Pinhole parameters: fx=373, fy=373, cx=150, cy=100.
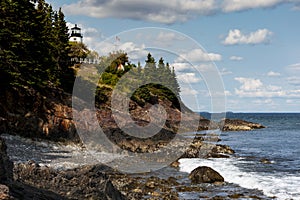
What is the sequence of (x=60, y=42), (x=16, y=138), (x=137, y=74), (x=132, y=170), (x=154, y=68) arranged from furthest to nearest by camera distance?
(x=154, y=68) < (x=137, y=74) < (x=60, y=42) < (x=16, y=138) < (x=132, y=170)

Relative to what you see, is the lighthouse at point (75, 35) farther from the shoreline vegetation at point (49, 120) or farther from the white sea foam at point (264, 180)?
the white sea foam at point (264, 180)

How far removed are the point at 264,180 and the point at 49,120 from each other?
958 inches

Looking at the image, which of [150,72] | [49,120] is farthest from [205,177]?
[150,72]

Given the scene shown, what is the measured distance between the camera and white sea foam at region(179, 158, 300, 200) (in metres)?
23.5

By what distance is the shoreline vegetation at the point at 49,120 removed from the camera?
13.6m

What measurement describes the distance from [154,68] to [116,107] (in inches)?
1387

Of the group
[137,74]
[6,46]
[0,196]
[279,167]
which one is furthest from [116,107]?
[0,196]

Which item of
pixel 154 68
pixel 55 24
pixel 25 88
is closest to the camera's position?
pixel 25 88

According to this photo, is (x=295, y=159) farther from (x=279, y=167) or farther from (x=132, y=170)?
(x=132, y=170)

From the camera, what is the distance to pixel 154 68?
328ft

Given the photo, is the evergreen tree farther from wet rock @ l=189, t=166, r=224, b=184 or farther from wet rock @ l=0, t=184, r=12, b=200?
wet rock @ l=0, t=184, r=12, b=200

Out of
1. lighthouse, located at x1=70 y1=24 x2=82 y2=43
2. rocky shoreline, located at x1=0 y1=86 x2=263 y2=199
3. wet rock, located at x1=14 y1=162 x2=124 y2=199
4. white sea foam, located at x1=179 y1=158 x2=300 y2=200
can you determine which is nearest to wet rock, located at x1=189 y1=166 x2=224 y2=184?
rocky shoreline, located at x1=0 y1=86 x2=263 y2=199

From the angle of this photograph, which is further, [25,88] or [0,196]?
[25,88]

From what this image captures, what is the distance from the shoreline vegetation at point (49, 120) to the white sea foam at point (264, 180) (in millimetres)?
1594
